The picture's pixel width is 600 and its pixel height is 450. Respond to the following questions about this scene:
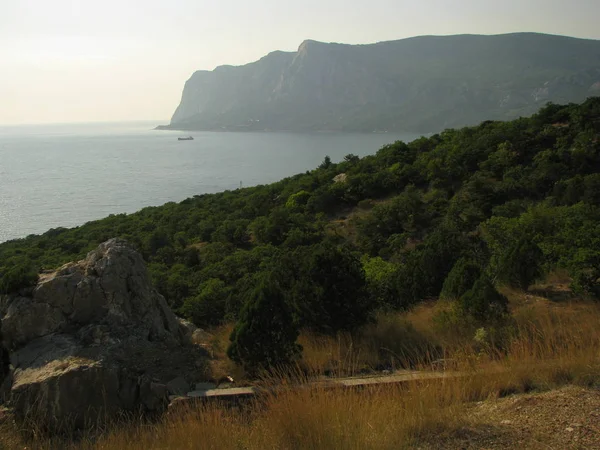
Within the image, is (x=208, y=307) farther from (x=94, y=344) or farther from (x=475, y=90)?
(x=475, y=90)

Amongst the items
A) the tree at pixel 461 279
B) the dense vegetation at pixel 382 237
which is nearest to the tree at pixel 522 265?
the dense vegetation at pixel 382 237

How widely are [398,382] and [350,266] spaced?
266 centimetres

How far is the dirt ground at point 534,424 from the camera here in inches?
107

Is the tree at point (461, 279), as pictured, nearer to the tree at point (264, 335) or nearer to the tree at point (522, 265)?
the tree at point (522, 265)

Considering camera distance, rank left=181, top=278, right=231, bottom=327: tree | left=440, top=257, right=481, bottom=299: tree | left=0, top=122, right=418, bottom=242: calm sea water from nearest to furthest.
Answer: left=440, top=257, right=481, bottom=299: tree, left=181, top=278, right=231, bottom=327: tree, left=0, top=122, right=418, bottom=242: calm sea water

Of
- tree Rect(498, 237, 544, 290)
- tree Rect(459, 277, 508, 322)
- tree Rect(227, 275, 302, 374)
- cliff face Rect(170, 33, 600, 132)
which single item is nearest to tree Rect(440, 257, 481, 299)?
tree Rect(498, 237, 544, 290)

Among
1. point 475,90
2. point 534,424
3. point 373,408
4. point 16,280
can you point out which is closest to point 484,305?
point 534,424

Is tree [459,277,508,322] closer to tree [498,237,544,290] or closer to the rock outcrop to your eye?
tree [498,237,544,290]

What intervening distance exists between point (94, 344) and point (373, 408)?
303cm

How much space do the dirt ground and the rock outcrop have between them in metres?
2.51

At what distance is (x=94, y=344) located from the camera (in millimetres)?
4625

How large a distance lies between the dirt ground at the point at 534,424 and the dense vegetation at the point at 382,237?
202 centimetres

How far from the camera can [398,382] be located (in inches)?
145

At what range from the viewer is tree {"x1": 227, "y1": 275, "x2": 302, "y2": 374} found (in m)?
4.49
